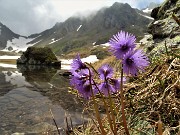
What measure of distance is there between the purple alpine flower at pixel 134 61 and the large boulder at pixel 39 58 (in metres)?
57.8

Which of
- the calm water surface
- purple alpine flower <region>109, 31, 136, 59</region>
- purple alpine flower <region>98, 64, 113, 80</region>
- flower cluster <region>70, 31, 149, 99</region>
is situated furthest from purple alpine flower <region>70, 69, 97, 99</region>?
the calm water surface

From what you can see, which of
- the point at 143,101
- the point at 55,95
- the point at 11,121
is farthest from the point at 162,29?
the point at 55,95

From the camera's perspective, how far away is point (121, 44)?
1646 mm

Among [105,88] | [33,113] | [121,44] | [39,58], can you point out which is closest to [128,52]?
[121,44]

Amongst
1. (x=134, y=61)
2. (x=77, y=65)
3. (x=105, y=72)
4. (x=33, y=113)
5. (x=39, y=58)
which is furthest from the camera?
(x=39, y=58)

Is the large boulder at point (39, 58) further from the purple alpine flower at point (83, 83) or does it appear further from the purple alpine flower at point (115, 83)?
the purple alpine flower at point (83, 83)

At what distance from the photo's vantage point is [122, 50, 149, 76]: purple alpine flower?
155cm

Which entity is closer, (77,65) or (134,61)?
(134,61)

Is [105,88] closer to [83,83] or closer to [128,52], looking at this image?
[83,83]

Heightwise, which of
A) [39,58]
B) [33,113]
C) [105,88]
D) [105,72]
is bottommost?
[33,113]

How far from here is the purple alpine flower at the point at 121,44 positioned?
1.63 meters

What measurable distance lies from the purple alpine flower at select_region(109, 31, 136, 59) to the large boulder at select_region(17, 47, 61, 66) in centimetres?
5772

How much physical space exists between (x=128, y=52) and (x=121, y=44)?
0.06 metres

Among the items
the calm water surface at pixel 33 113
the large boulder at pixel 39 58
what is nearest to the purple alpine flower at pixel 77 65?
the calm water surface at pixel 33 113
